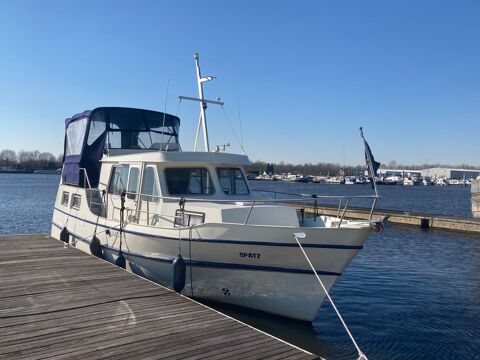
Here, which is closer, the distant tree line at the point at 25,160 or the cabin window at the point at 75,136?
the cabin window at the point at 75,136

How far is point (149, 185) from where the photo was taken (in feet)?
36.8

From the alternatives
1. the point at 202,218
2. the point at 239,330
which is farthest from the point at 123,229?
the point at 239,330

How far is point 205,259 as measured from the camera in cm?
944

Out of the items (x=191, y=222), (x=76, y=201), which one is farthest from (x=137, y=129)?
(x=191, y=222)

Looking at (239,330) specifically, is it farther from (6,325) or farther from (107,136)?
(107,136)

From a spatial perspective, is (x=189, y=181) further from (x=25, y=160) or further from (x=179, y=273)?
(x=25, y=160)

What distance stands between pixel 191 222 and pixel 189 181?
157 cm

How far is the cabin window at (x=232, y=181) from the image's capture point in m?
11.5

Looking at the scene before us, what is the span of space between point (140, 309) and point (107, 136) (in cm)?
772

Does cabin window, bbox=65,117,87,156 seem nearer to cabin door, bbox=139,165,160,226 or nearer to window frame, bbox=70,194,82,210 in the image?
window frame, bbox=70,194,82,210

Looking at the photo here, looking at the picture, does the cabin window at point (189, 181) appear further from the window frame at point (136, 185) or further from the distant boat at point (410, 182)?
the distant boat at point (410, 182)

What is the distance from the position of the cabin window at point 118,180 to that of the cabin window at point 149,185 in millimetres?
971

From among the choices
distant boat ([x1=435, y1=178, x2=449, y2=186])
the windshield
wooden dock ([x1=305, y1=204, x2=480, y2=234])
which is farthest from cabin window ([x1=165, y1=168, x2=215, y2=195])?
distant boat ([x1=435, y1=178, x2=449, y2=186])

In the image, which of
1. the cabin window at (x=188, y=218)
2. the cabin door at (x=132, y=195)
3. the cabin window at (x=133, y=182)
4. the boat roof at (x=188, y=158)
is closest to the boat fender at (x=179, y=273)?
the cabin window at (x=188, y=218)
